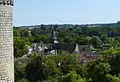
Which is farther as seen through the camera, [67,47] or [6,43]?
[67,47]

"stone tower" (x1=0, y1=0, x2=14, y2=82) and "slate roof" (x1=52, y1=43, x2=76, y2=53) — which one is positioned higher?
"stone tower" (x1=0, y1=0, x2=14, y2=82)

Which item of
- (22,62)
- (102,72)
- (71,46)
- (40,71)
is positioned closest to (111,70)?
(102,72)

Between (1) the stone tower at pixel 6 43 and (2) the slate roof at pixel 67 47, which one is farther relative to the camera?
(2) the slate roof at pixel 67 47

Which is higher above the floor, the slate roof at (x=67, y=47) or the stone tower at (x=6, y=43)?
the stone tower at (x=6, y=43)

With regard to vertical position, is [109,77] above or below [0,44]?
below

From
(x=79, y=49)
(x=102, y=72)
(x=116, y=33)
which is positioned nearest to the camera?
(x=102, y=72)

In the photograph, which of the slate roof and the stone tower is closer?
the stone tower

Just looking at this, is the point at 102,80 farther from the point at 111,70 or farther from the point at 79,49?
the point at 79,49

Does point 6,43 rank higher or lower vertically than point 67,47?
higher
